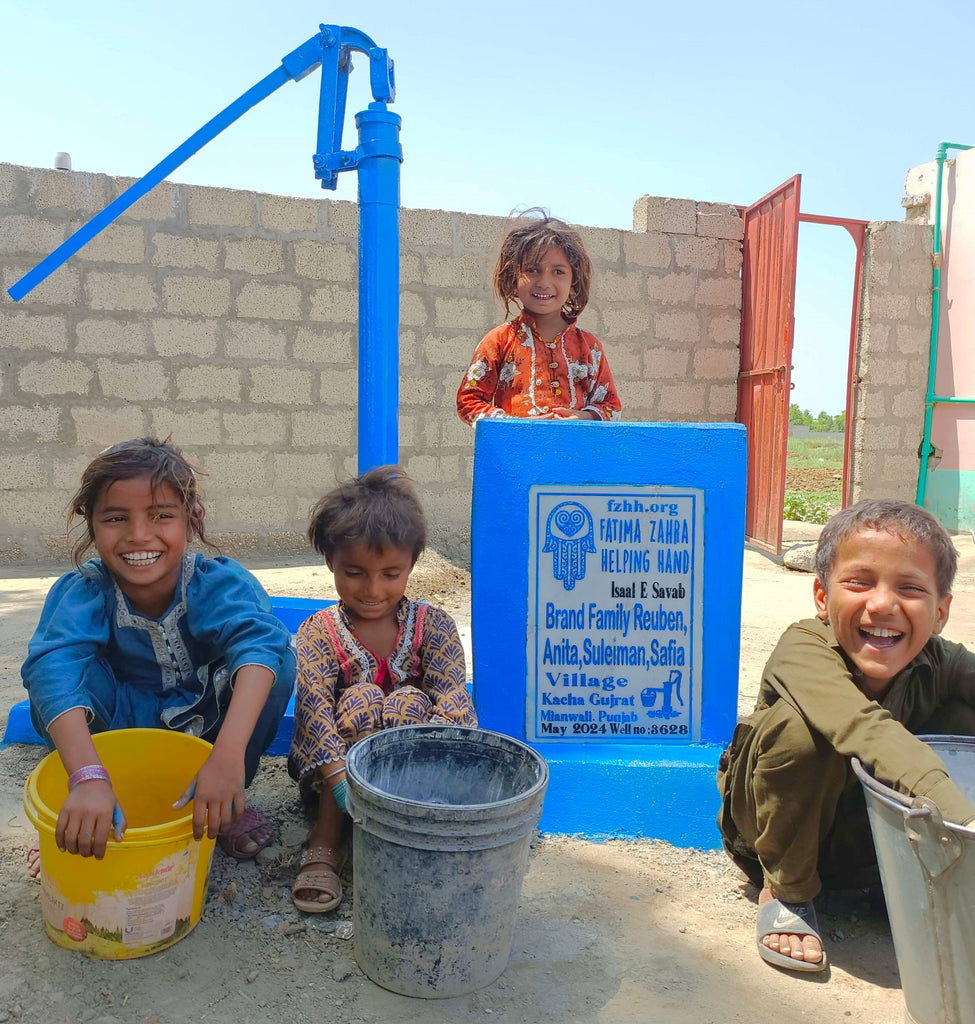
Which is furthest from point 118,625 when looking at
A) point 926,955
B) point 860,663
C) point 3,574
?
point 3,574

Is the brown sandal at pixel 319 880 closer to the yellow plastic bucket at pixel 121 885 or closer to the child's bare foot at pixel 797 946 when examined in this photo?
the yellow plastic bucket at pixel 121 885

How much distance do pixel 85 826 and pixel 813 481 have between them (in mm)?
13402

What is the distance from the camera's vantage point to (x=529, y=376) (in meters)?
3.23

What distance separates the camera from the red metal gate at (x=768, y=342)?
261 inches

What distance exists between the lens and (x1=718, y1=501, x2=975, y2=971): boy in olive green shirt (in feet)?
5.86

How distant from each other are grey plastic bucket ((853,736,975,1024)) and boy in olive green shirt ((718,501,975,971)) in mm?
176

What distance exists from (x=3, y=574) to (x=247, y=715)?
413 centimetres

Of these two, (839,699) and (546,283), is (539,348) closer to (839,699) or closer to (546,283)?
(546,283)

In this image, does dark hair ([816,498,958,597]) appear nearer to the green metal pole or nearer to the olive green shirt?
the olive green shirt

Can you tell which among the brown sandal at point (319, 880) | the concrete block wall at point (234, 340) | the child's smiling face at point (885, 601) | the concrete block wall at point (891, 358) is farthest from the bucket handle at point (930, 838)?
the concrete block wall at point (891, 358)

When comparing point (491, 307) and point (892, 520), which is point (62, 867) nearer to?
point (892, 520)

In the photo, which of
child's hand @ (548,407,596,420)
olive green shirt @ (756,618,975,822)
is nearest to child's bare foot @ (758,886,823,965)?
olive green shirt @ (756,618,975,822)

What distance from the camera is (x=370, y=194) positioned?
2.97 meters

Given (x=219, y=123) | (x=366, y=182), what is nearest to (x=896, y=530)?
(x=366, y=182)
